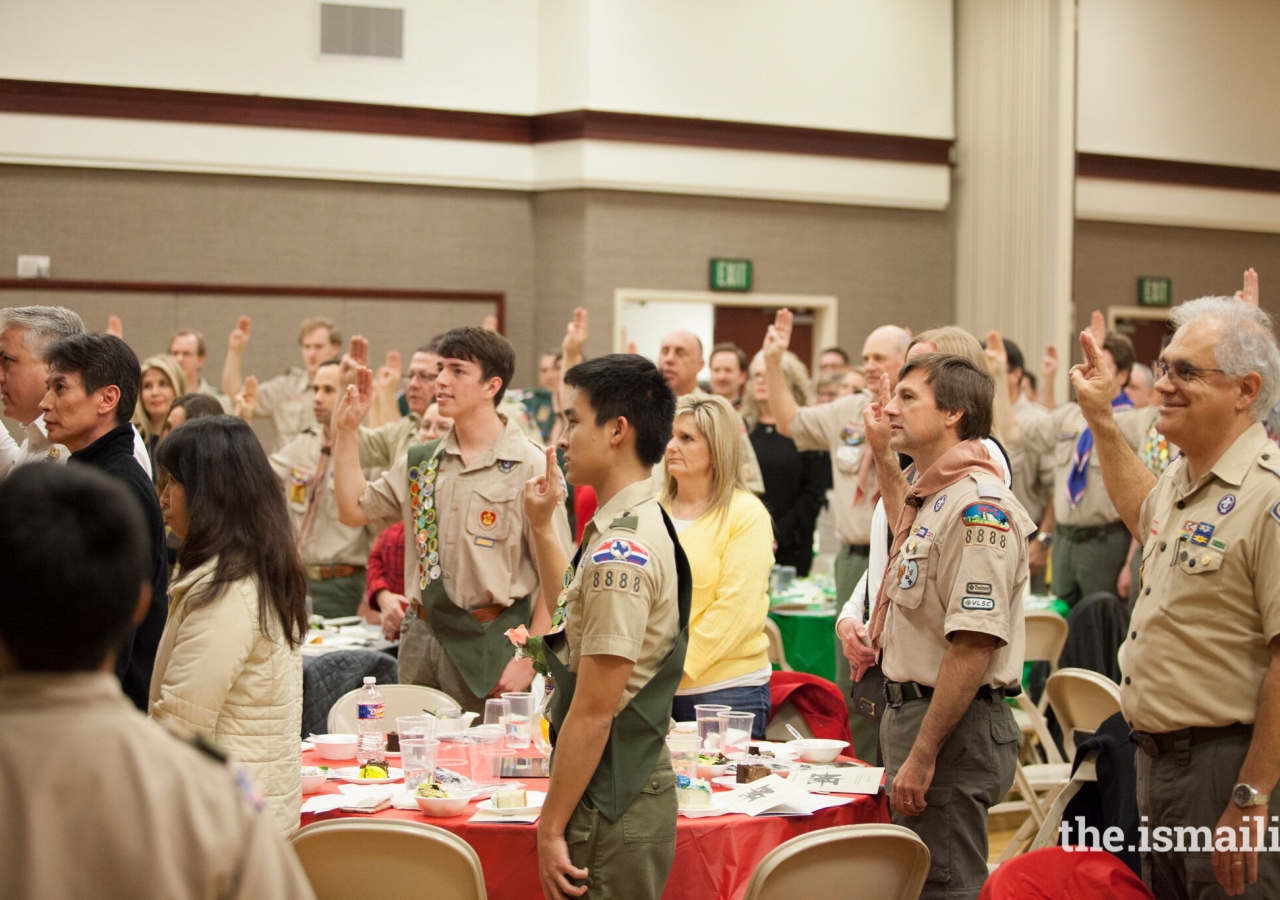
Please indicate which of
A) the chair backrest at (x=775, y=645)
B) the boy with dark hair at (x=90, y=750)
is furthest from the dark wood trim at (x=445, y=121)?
the boy with dark hair at (x=90, y=750)

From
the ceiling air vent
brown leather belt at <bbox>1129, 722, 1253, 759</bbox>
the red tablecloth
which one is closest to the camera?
brown leather belt at <bbox>1129, 722, 1253, 759</bbox>

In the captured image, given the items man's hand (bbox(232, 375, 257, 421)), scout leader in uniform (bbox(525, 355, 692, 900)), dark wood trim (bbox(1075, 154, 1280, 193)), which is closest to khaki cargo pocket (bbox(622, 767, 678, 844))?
scout leader in uniform (bbox(525, 355, 692, 900))

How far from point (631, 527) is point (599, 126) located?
25.9ft

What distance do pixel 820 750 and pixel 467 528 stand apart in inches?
53.9

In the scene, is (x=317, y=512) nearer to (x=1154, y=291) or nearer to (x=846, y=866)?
(x=846, y=866)

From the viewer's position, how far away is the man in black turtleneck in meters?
3.21

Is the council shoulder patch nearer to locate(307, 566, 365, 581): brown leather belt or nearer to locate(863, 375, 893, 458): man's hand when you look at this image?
locate(863, 375, 893, 458): man's hand

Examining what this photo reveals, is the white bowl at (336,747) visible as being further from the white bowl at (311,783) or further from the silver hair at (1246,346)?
the silver hair at (1246,346)

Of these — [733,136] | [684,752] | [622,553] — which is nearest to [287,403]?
[733,136]

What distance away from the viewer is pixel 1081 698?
428cm

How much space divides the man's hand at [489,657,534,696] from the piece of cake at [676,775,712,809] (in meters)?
1.15

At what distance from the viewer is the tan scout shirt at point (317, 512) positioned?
6.07 metres

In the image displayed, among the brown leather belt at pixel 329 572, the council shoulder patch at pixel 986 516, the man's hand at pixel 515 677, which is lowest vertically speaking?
the man's hand at pixel 515 677

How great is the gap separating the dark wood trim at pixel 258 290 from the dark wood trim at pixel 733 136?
1377mm
